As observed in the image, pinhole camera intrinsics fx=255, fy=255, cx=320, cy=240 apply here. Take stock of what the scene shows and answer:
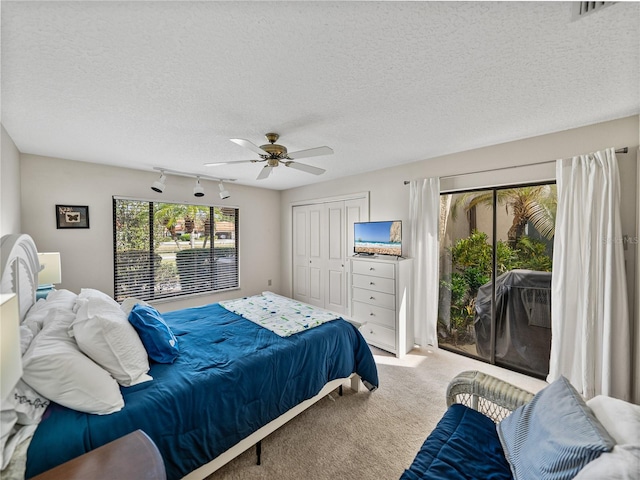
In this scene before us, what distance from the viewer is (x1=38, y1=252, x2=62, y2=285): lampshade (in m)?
2.50

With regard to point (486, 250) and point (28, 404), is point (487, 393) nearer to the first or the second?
point (486, 250)

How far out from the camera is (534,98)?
1821 mm

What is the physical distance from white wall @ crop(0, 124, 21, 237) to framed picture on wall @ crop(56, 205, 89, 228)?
1.21 feet

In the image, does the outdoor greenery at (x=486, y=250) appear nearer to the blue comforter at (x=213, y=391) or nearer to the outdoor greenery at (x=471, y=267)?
the outdoor greenery at (x=471, y=267)

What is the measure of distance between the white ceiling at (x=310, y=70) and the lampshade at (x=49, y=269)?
1.18m

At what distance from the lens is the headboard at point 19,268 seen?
1.39 meters

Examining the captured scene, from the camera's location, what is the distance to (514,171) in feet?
8.95

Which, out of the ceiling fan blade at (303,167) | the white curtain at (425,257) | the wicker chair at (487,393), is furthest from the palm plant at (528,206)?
the ceiling fan blade at (303,167)

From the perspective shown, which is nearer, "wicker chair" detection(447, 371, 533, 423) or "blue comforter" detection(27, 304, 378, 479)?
"blue comforter" detection(27, 304, 378, 479)

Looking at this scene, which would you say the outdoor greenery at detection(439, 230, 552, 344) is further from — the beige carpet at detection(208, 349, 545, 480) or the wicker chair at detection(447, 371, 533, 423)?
the wicker chair at detection(447, 371, 533, 423)

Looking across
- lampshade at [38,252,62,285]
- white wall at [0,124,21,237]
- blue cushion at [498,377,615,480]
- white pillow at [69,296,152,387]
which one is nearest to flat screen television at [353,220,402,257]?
blue cushion at [498,377,615,480]

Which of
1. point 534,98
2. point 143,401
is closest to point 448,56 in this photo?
point 534,98

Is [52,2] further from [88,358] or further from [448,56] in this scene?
[448,56]

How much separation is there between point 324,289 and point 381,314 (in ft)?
5.39
